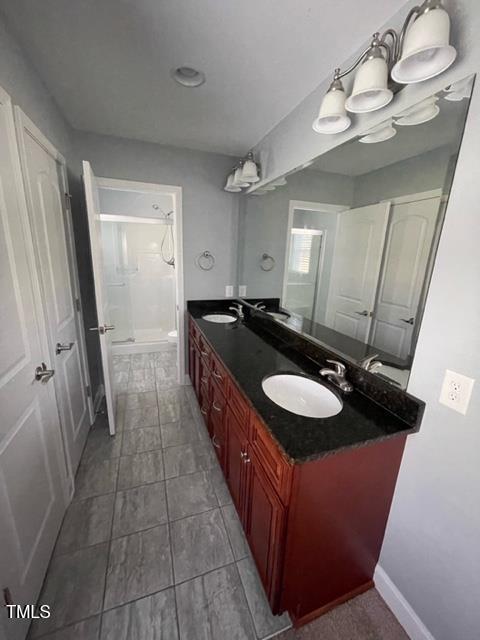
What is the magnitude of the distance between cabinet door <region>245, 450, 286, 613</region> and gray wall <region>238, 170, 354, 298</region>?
4.69 ft

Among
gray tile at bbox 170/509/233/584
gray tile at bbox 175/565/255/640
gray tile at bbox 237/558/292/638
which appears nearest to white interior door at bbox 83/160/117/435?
gray tile at bbox 170/509/233/584

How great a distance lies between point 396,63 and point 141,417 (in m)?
2.74

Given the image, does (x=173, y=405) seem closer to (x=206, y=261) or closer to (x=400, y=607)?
(x=206, y=261)

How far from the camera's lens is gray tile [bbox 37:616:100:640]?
1012 millimetres

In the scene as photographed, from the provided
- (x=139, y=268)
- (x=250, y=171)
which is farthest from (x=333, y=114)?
(x=139, y=268)

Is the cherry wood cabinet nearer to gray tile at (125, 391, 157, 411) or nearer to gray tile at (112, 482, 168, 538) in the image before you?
gray tile at (112, 482, 168, 538)

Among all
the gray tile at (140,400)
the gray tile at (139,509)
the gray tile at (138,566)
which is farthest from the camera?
the gray tile at (140,400)

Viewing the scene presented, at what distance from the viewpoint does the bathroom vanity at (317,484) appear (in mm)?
898

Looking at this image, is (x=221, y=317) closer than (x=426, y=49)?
No

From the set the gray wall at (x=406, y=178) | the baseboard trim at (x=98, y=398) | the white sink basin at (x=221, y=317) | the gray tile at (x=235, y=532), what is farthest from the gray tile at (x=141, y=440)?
the gray wall at (x=406, y=178)

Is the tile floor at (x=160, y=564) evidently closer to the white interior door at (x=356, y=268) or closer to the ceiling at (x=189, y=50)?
the white interior door at (x=356, y=268)

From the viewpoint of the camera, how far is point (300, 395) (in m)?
1.39

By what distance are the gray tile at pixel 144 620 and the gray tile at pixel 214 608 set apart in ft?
0.13

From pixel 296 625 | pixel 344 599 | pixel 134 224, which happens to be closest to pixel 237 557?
pixel 296 625
